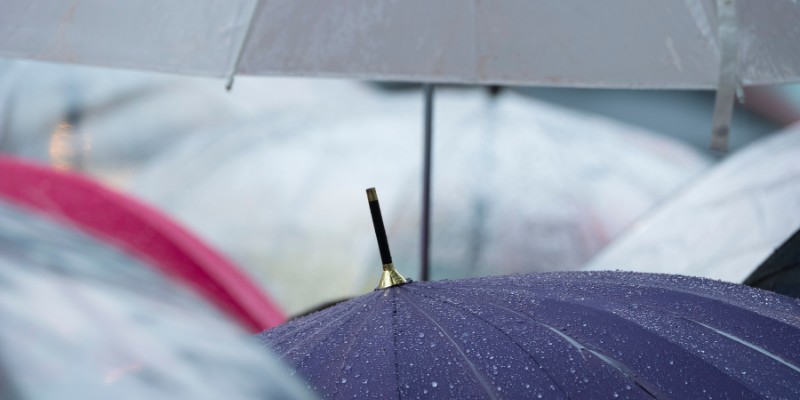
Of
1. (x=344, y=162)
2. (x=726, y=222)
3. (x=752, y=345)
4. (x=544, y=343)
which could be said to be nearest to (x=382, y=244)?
(x=544, y=343)

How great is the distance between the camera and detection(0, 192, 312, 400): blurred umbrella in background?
710mm

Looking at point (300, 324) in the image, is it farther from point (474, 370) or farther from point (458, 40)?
point (458, 40)

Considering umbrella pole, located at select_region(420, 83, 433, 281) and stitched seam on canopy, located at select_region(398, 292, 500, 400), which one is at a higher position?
umbrella pole, located at select_region(420, 83, 433, 281)

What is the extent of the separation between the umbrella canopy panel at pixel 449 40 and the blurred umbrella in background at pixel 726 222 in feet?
3.25

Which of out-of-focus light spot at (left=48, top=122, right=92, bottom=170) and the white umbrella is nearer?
the white umbrella

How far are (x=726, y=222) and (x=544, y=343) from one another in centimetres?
238

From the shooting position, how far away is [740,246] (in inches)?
141

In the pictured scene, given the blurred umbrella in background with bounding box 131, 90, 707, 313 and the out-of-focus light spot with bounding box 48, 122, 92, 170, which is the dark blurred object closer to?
the blurred umbrella in background with bounding box 131, 90, 707, 313

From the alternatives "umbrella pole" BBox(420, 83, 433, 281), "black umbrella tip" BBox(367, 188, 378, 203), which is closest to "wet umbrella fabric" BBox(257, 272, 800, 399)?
"black umbrella tip" BBox(367, 188, 378, 203)

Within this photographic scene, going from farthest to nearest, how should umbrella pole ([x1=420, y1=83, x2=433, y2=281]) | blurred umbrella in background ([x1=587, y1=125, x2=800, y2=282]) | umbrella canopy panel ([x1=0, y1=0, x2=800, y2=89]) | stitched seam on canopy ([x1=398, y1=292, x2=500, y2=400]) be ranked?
blurred umbrella in background ([x1=587, y1=125, x2=800, y2=282]) → umbrella pole ([x1=420, y1=83, x2=433, y2=281]) → umbrella canopy panel ([x1=0, y1=0, x2=800, y2=89]) → stitched seam on canopy ([x1=398, y1=292, x2=500, y2=400])

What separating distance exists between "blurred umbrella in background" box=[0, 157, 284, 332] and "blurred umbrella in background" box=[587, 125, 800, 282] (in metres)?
1.50

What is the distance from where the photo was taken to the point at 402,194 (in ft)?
17.0

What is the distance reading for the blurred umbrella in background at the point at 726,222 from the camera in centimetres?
350

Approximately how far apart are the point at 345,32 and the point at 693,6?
76cm
